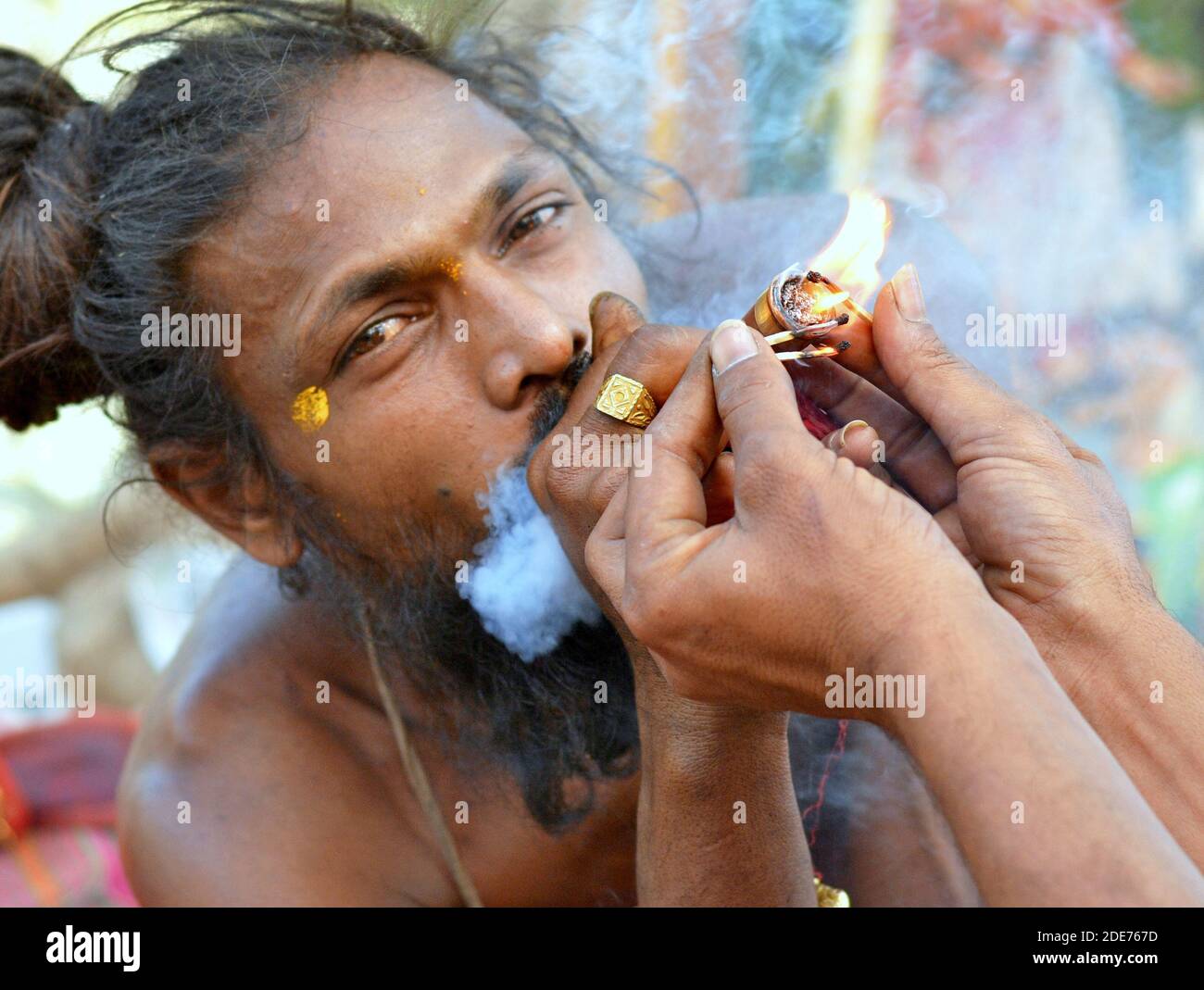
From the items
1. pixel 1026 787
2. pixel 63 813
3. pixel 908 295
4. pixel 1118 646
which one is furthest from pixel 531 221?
pixel 63 813

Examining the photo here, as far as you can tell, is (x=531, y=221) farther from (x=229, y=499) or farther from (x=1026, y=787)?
(x=1026, y=787)

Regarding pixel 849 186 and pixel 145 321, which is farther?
pixel 849 186

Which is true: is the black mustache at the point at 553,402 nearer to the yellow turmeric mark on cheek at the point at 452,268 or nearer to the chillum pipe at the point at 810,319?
the yellow turmeric mark on cheek at the point at 452,268

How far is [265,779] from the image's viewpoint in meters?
2.68

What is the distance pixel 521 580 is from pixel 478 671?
14.8 inches

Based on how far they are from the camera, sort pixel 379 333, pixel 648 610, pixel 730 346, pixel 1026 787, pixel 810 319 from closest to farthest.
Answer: pixel 1026 787, pixel 648 610, pixel 730 346, pixel 810 319, pixel 379 333

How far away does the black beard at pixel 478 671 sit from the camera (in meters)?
2.40

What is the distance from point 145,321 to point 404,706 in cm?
102

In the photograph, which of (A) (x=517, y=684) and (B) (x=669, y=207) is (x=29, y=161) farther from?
(B) (x=669, y=207)

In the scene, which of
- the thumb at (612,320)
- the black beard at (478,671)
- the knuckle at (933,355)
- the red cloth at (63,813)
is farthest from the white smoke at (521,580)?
the red cloth at (63,813)

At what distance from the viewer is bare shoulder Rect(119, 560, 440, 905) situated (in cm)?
255

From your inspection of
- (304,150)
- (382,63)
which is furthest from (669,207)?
(304,150)
